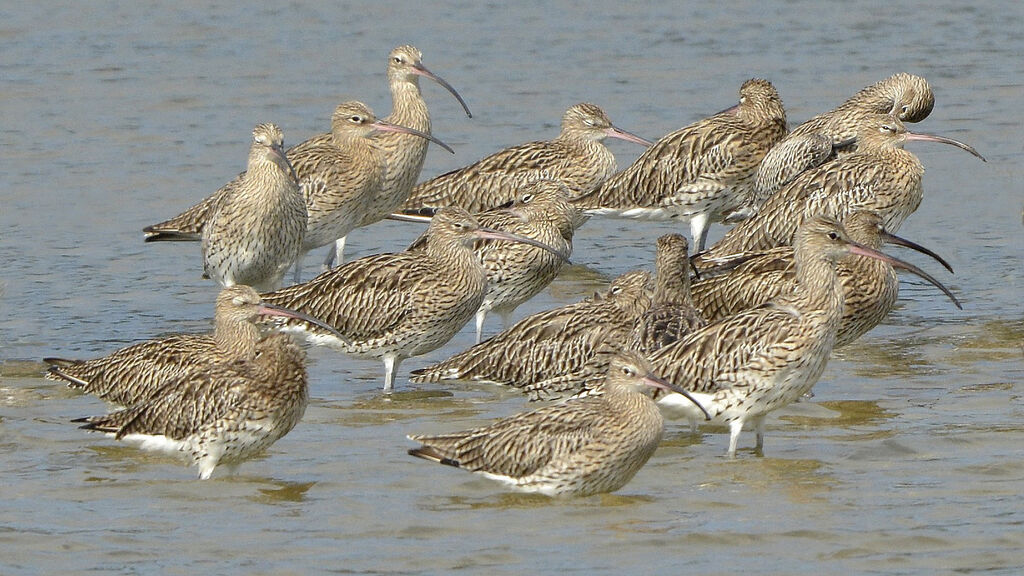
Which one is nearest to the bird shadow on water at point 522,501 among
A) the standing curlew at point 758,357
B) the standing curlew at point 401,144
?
the standing curlew at point 758,357

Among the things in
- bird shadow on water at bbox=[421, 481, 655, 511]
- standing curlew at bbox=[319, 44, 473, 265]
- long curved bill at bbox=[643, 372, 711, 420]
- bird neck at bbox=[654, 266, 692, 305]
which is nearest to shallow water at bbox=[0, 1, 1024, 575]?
bird shadow on water at bbox=[421, 481, 655, 511]

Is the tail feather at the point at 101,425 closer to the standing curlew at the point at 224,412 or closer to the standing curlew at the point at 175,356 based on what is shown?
the standing curlew at the point at 224,412

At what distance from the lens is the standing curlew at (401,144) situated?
15.9 meters

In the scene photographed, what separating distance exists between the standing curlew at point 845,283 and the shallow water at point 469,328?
1.33ft

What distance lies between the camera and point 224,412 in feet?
32.0

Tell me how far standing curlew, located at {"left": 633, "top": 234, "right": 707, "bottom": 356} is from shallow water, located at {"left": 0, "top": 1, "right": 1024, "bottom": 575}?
0.51 metres

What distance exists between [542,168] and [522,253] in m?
3.23

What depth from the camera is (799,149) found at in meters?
15.1

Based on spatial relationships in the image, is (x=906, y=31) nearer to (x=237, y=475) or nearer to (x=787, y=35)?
(x=787, y=35)

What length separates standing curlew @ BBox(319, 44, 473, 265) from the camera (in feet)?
52.2

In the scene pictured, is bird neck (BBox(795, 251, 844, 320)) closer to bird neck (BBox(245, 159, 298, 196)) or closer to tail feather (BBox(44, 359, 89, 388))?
tail feather (BBox(44, 359, 89, 388))

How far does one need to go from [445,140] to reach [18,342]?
23.5 ft

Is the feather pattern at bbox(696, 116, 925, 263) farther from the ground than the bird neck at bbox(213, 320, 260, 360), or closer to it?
farther from the ground

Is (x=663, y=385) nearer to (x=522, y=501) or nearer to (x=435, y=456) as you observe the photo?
(x=522, y=501)
